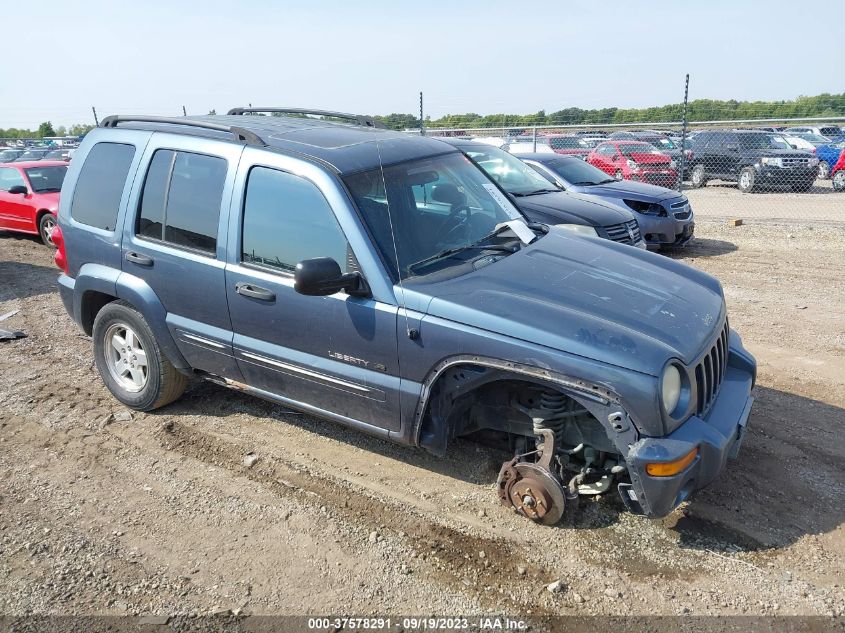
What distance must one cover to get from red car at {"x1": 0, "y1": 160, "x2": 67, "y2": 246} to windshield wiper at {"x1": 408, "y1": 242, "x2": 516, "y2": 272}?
32.4 feet

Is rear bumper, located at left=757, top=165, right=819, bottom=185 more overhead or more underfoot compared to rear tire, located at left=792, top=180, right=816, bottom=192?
more overhead

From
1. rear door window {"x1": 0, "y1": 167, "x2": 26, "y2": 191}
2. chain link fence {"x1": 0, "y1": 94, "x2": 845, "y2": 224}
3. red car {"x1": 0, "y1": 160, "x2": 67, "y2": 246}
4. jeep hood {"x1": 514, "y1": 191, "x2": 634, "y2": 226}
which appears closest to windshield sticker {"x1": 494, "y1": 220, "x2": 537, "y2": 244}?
jeep hood {"x1": 514, "y1": 191, "x2": 634, "y2": 226}

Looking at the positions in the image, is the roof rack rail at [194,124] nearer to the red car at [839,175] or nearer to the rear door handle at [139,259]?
the rear door handle at [139,259]

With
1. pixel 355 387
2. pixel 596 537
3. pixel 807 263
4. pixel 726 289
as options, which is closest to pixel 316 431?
pixel 355 387

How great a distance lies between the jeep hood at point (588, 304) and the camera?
10.4 feet

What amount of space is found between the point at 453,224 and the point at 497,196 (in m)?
0.66

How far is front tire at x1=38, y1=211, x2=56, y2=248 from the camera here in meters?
11.6

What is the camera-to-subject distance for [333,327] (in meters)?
3.78

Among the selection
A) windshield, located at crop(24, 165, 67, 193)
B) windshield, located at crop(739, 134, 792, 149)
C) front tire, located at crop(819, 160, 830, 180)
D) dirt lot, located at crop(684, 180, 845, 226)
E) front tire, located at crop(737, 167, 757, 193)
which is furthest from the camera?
front tire, located at crop(819, 160, 830, 180)

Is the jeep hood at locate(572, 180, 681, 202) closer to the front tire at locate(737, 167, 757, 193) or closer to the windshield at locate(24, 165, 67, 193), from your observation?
the front tire at locate(737, 167, 757, 193)

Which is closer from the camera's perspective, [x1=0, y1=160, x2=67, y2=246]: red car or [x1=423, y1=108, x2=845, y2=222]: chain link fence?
[x1=0, y1=160, x2=67, y2=246]: red car

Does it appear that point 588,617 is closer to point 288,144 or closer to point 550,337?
point 550,337

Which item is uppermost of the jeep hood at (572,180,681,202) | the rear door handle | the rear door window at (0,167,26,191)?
the rear door handle

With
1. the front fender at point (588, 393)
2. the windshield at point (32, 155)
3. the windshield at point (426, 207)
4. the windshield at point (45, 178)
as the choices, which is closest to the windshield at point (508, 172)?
the windshield at point (426, 207)
